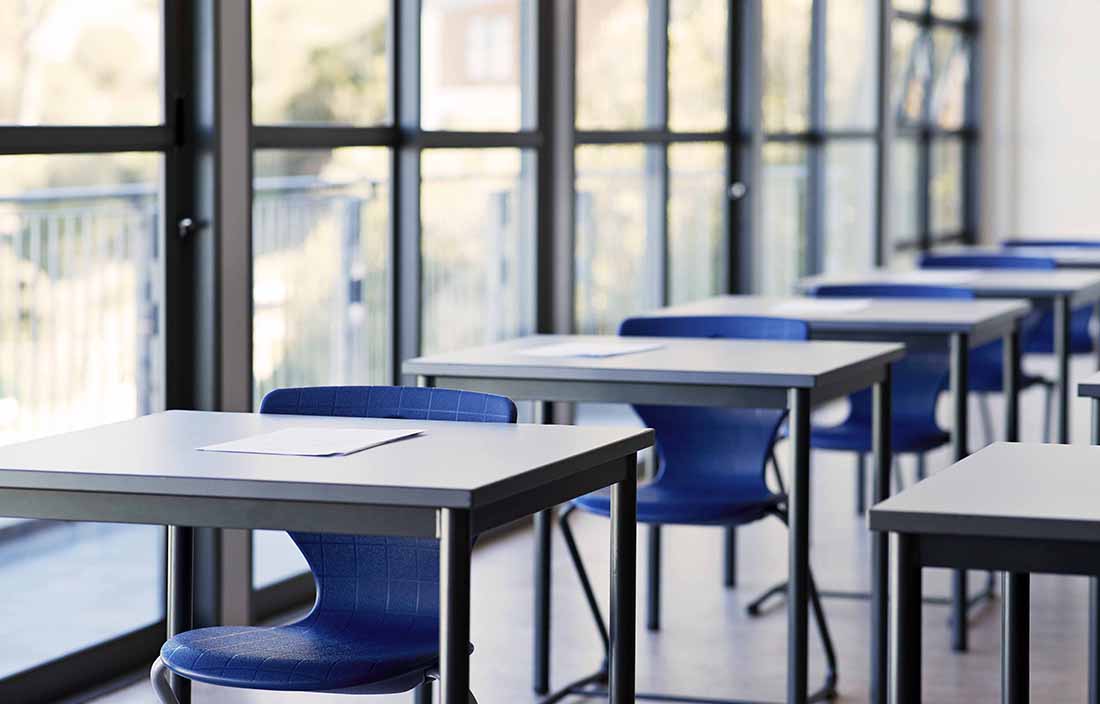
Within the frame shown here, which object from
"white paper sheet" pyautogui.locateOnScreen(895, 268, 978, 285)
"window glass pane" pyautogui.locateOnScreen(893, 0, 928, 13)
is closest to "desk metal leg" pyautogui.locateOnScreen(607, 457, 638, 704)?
"white paper sheet" pyautogui.locateOnScreen(895, 268, 978, 285)

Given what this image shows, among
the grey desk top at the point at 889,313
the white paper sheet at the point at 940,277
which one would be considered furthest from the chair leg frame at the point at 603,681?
the white paper sheet at the point at 940,277

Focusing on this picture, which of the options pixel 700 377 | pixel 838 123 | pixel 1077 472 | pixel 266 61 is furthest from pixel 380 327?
pixel 838 123

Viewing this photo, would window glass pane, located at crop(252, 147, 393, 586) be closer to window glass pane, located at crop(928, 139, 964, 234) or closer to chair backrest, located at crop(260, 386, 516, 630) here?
chair backrest, located at crop(260, 386, 516, 630)

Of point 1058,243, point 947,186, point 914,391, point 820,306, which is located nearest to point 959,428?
point 914,391

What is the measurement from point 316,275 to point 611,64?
1969 millimetres

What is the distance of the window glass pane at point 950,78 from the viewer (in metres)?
10.4

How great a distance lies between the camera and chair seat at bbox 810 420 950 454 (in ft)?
14.7

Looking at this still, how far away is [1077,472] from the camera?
224 cm

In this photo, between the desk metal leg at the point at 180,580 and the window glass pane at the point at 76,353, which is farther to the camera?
the window glass pane at the point at 76,353

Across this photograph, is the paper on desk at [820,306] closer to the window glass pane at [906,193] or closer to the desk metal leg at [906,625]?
the desk metal leg at [906,625]

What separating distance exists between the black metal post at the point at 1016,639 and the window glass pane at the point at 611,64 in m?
3.70

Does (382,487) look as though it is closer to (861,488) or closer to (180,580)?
(180,580)

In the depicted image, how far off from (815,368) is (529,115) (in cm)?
245

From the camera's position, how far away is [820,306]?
15.6ft
